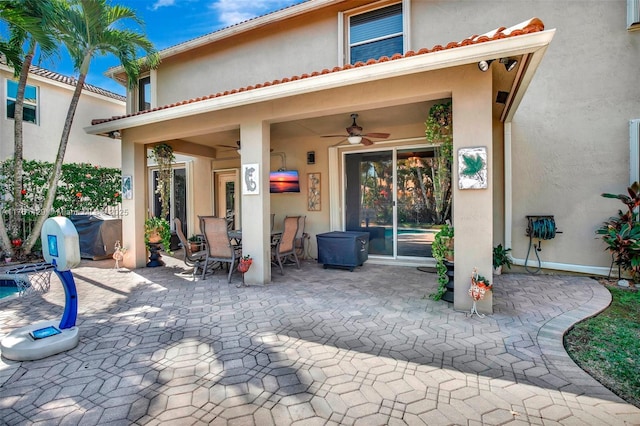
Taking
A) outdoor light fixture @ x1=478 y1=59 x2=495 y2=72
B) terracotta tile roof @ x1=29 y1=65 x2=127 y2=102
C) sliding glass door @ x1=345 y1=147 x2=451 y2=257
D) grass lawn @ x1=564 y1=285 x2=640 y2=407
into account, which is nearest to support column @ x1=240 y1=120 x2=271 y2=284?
sliding glass door @ x1=345 y1=147 x2=451 y2=257

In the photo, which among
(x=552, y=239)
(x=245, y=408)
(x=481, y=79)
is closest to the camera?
(x=245, y=408)

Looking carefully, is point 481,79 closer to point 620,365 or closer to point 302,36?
point 620,365

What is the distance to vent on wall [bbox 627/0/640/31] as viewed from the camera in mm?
5113

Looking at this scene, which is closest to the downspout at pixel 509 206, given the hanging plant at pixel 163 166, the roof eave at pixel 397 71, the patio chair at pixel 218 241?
the roof eave at pixel 397 71

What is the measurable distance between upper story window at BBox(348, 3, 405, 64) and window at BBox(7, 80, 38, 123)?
11503mm

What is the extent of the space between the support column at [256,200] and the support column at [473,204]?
305cm

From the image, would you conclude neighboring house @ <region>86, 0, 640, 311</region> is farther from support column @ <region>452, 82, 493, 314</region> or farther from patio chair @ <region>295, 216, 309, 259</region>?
patio chair @ <region>295, 216, 309, 259</region>

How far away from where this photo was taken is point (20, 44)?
24.4 ft

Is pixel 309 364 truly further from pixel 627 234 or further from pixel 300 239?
pixel 627 234

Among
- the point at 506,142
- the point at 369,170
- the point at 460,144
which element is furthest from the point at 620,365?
the point at 369,170

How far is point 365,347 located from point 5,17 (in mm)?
8947

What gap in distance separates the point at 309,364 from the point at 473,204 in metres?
2.73

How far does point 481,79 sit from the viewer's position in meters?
3.81

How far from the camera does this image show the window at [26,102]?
1046cm
